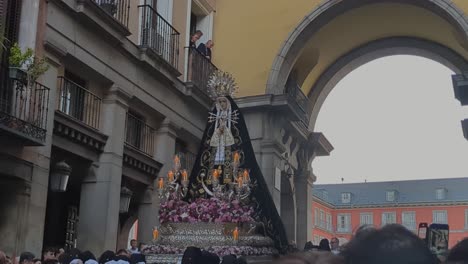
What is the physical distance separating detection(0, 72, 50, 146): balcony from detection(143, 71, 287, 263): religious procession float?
2183 millimetres

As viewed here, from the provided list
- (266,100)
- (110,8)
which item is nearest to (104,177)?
(110,8)

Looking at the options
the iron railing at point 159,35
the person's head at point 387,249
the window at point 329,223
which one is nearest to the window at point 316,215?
the window at point 329,223

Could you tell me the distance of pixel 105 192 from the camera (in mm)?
13922

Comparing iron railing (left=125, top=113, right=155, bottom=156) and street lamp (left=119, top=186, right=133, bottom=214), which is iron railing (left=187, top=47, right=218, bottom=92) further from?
street lamp (left=119, top=186, right=133, bottom=214)

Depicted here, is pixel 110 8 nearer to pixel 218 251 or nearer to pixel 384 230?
pixel 218 251

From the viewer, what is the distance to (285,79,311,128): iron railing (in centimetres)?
1871

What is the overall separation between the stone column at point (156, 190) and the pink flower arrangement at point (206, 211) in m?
6.13

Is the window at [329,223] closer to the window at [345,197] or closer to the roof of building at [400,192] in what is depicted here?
the roof of building at [400,192]

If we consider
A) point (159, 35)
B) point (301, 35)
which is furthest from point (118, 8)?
point (301, 35)

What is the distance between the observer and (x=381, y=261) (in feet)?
7.13

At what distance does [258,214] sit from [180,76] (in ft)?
25.1

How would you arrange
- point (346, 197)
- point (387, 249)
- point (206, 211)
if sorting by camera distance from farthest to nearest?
1. point (346, 197)
2. point (206, 211)
3. point (387, 249)

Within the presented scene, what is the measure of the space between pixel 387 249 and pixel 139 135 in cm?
1421

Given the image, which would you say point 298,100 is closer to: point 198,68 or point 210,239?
point 198,68
